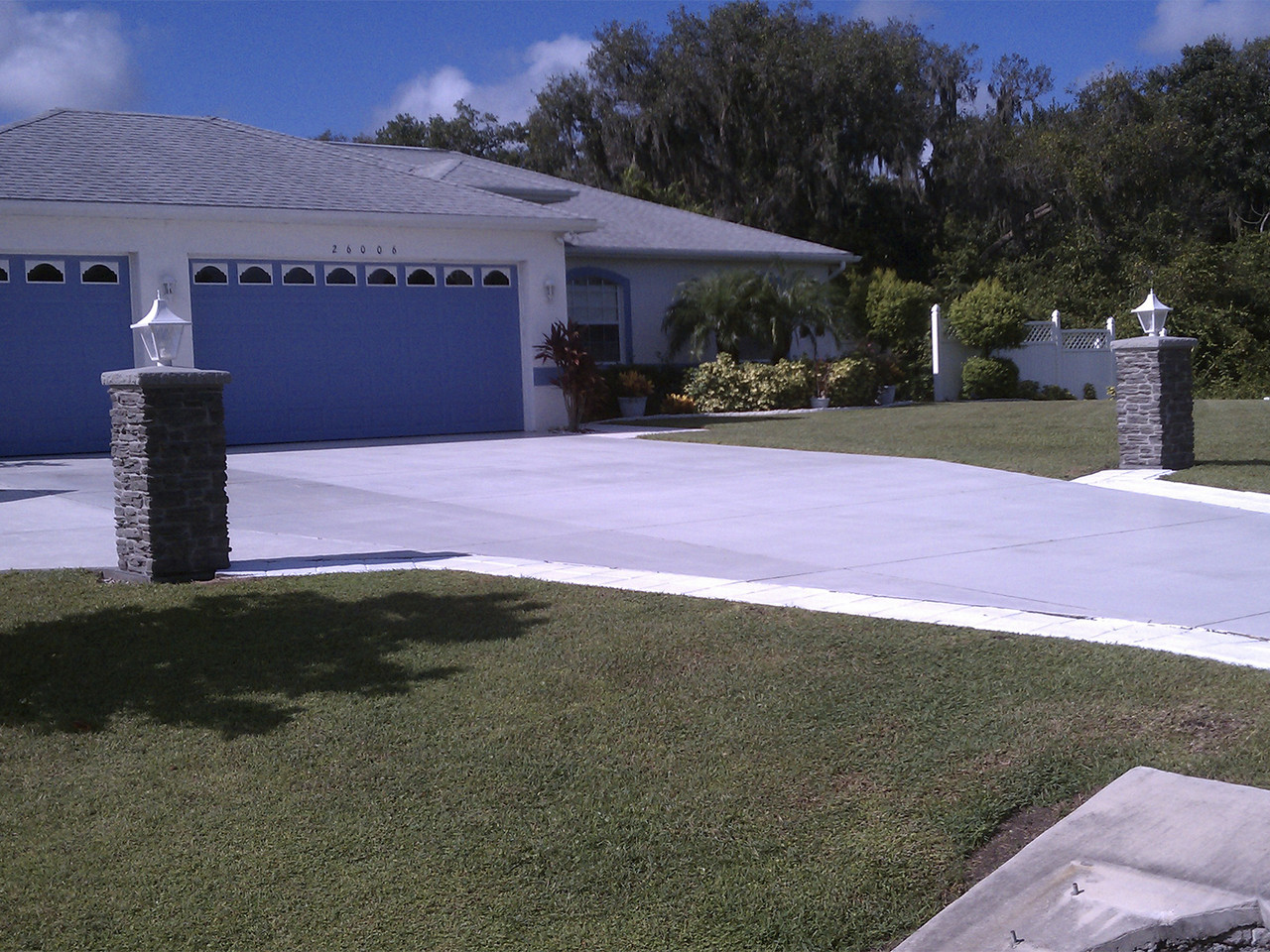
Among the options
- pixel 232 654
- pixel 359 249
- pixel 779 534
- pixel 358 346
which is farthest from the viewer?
pixel 358 346

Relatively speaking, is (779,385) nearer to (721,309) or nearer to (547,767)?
(721,309)

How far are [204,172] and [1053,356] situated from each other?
59.8 ft

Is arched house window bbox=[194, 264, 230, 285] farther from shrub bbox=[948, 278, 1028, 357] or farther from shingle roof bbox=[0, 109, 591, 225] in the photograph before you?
shrub bbox=[948, 278, 1028, 357]

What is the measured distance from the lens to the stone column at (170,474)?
28.0 ft

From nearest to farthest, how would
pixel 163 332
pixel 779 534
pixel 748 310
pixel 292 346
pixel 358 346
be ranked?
1. pixel 163 332
2. pixel 779 534
3. pixel 292 346
4. pixel 358 346
5. pixel 748 310

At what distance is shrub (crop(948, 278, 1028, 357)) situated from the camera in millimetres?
28172

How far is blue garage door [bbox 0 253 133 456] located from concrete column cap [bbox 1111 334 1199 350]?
44.2 ft

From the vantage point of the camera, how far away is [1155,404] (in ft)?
45.1

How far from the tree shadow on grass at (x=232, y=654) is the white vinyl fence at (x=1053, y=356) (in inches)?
882

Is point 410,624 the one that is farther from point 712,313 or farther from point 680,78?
point 680,78

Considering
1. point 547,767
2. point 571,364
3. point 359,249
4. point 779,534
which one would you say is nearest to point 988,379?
point 571,364

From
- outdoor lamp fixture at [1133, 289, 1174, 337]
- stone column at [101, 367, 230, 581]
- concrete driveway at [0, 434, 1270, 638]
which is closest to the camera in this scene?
concrete driveway at [0, 434, 1270, 638]

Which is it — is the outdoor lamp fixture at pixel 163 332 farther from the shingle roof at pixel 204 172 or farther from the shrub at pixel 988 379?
the shrub at pixel 988 379

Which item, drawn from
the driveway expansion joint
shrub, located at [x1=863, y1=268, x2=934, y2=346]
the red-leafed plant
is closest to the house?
the red-leafed plant
